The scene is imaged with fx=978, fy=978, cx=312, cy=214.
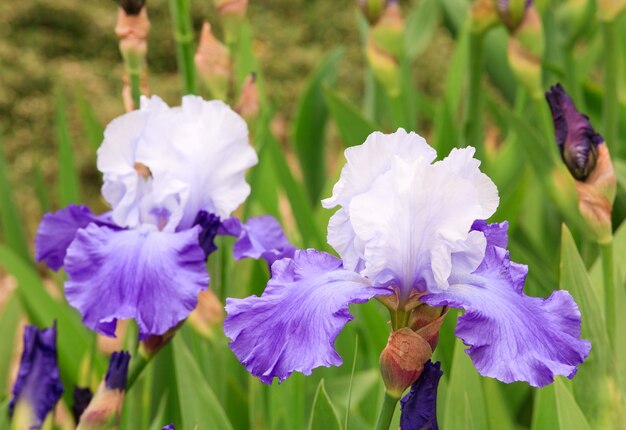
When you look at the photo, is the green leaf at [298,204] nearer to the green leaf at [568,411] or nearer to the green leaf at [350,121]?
the green leaf at [350,121]

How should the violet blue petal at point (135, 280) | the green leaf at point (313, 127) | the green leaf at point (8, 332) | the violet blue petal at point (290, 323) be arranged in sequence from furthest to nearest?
1. the green leaf at point (313, 127)
2. the green leaf at point (8, 332)
3. the violet blue petal at point (135, 280)
4. the violet blue petal at point (290, 323)

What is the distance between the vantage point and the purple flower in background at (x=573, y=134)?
89 centimetres

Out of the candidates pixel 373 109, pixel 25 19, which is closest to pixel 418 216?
pixel 373 109

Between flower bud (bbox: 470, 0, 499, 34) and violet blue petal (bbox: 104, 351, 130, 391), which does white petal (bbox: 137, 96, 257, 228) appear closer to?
violet blue petal (bbox: 104, 351, 130, 391)

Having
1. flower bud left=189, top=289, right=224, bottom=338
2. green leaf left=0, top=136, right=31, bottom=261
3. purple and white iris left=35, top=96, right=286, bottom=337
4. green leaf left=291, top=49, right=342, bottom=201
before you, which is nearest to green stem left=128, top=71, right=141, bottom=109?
purple and white iris left=35, top=96, right=286, bottom=337

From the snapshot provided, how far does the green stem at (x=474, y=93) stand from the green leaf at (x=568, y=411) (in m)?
0.57

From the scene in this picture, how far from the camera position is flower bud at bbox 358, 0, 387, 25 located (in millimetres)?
1316

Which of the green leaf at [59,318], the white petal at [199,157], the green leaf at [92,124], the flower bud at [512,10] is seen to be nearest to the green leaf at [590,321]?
the white petal at [199,157]

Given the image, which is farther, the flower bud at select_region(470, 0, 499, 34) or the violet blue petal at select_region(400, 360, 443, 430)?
the flower bud at select_region(470, 0, 499, 34)

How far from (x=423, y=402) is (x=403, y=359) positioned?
0.05 meters

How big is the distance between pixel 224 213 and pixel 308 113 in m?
0.95

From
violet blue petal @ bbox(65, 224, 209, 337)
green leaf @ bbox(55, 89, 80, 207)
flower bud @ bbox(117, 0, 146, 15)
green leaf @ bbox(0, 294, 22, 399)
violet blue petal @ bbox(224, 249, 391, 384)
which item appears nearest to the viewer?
violet blue petal @ bbox(224, 249, 391, 384)

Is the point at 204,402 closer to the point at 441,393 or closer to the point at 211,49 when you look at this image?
the point at 441,393

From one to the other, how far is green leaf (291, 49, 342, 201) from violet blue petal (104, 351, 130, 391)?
1067mm
